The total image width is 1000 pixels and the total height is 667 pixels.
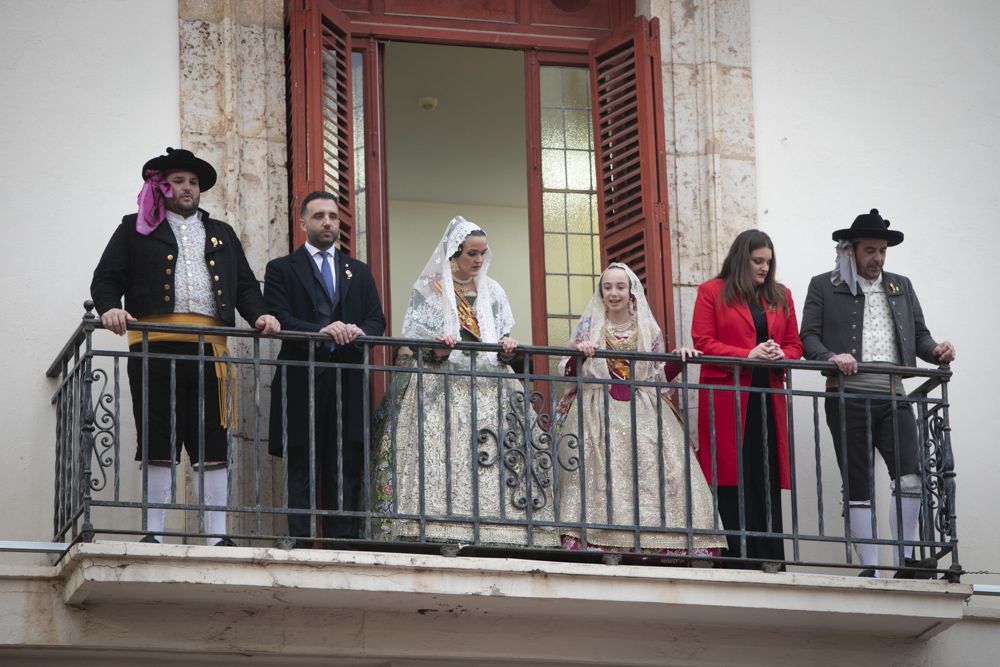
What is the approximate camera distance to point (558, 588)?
8672 mm

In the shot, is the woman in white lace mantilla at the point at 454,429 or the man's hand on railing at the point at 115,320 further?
the woman in white lace mantilla at the point at 454,429

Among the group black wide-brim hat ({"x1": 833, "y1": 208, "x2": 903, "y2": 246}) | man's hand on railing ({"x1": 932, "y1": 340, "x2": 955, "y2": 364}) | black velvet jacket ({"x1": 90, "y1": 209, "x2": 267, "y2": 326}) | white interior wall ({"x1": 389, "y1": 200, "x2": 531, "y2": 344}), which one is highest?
white interior wall ({"x1": 389, "y1": 200, "x2": 531, "y2": 344})

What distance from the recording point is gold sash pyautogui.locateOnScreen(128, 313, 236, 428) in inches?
350

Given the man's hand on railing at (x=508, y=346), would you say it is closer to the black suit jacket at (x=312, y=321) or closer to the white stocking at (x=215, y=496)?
the black suit jacket at (x=312, y=321)

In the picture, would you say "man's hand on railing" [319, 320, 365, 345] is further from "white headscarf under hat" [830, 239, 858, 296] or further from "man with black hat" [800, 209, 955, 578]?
"white headscarf under hat" [830, 239, 858, 296]

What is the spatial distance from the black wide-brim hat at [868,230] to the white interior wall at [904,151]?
2.36 ft

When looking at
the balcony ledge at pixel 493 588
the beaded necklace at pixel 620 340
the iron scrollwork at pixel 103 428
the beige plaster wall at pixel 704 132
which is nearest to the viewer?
the balcony ledge at pixel 493 588

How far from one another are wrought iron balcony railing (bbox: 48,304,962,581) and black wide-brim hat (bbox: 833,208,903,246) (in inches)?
28.5

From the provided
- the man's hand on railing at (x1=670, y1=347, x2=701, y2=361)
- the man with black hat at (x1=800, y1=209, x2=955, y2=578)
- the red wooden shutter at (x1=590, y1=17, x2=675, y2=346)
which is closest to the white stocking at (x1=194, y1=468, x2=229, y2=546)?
the man's hand on railing at (x1=670, y1=347, x2=701, y2=361)

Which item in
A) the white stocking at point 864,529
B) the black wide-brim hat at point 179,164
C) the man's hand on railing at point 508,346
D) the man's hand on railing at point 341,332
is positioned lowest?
the white stocking at point 864,529

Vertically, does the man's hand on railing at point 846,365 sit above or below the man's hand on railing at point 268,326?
below

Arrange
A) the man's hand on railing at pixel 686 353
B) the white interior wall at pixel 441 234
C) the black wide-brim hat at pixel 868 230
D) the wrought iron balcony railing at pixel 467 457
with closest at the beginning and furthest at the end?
the wrought iron balcony railing at pixel 467 457 < the man's hand on railing at pixel 686 353 < the black wide-brim hat at pixel 868 230 < the white interior wall at pixel 441 234

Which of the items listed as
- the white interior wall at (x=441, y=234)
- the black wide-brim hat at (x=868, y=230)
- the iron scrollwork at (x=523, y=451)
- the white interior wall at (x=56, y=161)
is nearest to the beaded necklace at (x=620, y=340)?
the iron scrollwork at (x=523, y=451)

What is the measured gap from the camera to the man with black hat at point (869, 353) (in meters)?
9.38
